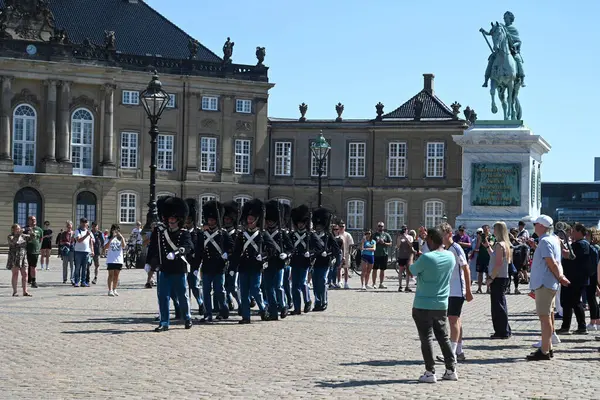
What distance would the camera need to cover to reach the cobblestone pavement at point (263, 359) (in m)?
11.5

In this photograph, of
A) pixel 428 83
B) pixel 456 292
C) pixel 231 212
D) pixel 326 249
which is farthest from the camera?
pixel 428 83

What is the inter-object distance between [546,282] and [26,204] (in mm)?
A: 49940

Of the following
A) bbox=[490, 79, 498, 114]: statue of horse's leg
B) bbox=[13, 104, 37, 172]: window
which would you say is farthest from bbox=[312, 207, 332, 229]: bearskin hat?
bbox=[13, 104, 37, 172]: window

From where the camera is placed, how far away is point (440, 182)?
67.5 meters

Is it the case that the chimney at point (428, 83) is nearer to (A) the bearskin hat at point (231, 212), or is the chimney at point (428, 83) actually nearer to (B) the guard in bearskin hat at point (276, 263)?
(B) the guard in bearskin hat at point (276, 263)

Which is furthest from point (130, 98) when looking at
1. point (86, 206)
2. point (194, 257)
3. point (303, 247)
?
point (194, 257)

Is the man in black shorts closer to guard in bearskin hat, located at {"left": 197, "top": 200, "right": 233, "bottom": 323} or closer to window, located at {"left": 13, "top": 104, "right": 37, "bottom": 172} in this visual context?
guard in bearskin hat, located at {"left": 197, "top": 200, "right": 233, "bottom": 323}

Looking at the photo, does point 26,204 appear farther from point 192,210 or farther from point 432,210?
point 192,210

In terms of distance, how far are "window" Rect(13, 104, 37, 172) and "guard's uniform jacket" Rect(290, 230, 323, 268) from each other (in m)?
42.7

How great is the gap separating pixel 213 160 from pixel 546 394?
5590 cm

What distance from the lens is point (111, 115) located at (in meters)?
63.2

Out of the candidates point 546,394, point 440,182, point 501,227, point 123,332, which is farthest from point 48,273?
point 440,182

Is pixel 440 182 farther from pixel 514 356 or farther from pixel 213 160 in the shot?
pixel 514 356

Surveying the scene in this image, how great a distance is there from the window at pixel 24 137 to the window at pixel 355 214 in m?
18.4
